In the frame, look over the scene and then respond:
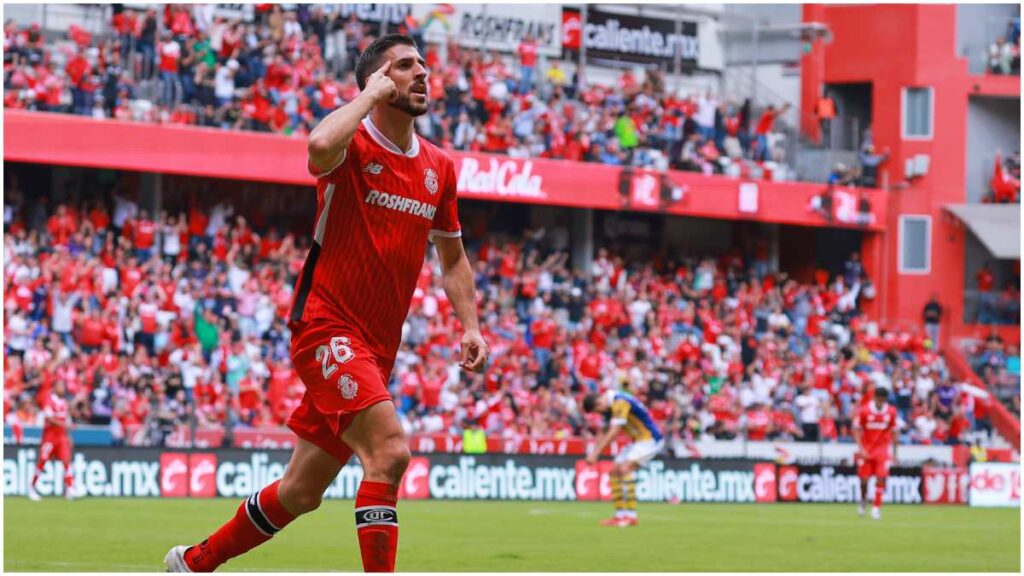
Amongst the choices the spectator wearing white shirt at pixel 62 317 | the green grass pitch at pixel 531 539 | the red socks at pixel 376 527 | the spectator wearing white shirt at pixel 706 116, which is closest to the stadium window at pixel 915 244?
the spectator wearing white shirt at pixel 706 116

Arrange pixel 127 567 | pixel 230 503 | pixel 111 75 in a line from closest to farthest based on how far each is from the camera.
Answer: pixel 127 567 < pixel 230 503 < pixel 111 75

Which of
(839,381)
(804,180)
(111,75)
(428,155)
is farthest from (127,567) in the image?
(804,180)

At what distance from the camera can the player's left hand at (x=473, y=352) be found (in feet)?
28.3

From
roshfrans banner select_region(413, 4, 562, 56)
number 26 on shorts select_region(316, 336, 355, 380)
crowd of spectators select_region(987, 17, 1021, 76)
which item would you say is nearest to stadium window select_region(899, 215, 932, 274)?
crowd of spectators select_region(987, 17, 1021, 76)

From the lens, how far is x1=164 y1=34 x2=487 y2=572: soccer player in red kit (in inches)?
314

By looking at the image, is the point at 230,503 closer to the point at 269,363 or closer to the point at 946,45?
the point at 269,363

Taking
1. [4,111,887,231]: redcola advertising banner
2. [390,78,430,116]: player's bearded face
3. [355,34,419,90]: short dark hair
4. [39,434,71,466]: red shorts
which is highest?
[4,111,887,231]: redcola advertising banner

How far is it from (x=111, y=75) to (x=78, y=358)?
566 cm

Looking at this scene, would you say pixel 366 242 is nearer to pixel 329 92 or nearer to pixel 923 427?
pixel 329 92

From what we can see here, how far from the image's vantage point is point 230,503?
26.0 meters

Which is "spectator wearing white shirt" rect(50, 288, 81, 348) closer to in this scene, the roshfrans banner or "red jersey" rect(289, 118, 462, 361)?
the roshfrans banner

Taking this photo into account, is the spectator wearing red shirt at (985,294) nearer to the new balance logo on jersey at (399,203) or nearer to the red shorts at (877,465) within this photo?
the red shorts at (877,465)

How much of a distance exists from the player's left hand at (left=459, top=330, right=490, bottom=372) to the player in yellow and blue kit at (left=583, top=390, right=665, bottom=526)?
13.4m

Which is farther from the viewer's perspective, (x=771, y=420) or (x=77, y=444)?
(x=771, y=420)
